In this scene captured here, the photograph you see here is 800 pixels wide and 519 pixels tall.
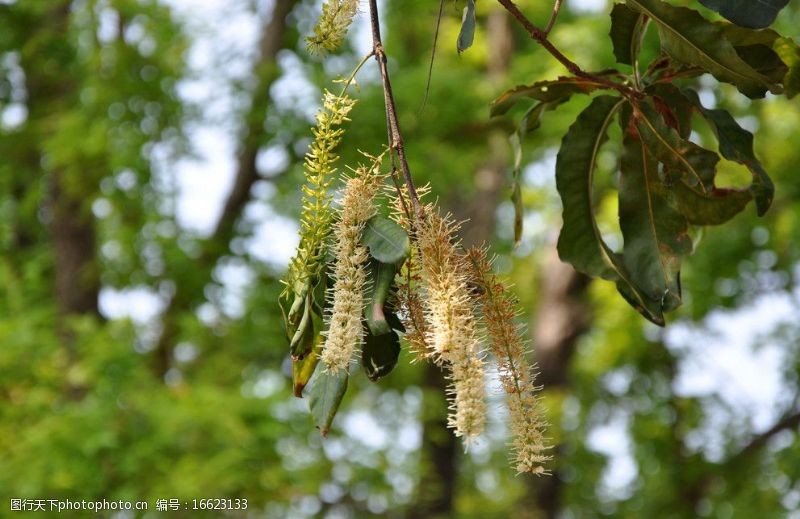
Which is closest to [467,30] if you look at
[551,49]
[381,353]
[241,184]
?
[551,49]

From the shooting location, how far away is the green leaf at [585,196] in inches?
54.9

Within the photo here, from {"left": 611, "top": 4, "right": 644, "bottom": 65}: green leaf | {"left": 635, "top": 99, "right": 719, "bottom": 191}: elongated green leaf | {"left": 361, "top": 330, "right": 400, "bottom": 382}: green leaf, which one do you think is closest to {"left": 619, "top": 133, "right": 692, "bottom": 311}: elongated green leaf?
{"left": 635, "top": 99, "right": 719, "bottom": 191}: elongated green leaf

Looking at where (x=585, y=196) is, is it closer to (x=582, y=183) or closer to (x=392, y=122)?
(x=582, y=183)

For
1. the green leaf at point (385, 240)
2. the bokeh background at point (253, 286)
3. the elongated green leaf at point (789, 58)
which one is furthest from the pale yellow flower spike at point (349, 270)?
the bokeh background at point (253, 286)

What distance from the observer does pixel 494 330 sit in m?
0.99

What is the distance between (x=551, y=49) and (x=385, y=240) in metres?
0.31

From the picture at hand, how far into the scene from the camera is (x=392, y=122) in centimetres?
104

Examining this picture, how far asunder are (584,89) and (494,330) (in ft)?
1.83

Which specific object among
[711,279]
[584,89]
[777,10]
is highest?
[777,10]

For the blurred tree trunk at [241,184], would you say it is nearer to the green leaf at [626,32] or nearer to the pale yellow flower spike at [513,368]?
the green leaf at [626,32]

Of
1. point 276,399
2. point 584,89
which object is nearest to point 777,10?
point 584,89

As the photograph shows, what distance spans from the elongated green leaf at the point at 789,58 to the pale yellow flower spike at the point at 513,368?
57 centimetres

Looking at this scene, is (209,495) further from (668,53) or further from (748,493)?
(748,493)

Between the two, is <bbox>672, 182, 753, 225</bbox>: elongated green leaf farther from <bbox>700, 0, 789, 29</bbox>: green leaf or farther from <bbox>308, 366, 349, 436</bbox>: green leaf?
<bbox>308, 366, 349, 436</bbox>: green leaf
